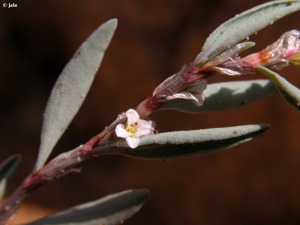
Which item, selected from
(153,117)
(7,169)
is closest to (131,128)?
(7,169)

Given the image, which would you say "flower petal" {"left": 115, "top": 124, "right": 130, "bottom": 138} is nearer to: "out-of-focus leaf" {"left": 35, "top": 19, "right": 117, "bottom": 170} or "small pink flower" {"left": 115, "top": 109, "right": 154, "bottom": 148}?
"small pink flower" {"left": 115, "top": 109, "right": 154, "bottom": 148}

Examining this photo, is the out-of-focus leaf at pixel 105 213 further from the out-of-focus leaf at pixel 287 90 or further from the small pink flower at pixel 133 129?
the out-of-focus leaf at pixel 287 90

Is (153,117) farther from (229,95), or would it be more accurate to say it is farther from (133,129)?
(133,129)

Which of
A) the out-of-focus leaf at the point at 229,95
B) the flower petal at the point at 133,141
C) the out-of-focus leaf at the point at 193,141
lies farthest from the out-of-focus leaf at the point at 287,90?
the flower petal at the point at 133,141

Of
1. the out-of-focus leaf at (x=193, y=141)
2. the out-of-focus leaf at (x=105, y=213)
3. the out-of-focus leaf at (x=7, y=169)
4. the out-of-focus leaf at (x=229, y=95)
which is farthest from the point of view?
the out-of-focus leaf at (x=7, y=169)

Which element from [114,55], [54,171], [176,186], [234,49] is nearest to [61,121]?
[54,171]

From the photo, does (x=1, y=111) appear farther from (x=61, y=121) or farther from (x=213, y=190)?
(x=61, y=121)
